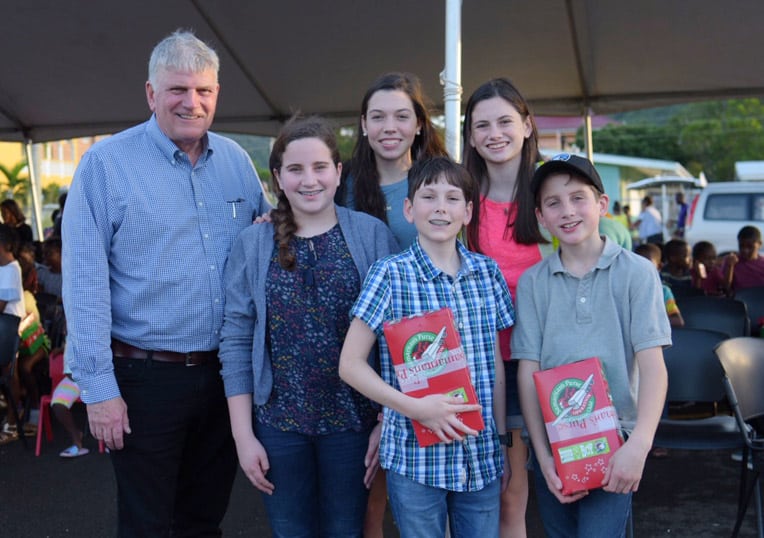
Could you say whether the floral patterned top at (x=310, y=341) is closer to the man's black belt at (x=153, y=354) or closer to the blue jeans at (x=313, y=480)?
the blue jeans at (x=313, y=480)

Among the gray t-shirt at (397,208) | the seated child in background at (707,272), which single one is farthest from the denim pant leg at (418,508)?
the seated child in background at (707,272)

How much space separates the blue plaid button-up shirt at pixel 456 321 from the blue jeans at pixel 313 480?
141 mm

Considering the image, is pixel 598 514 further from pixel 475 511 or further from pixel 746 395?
pixel 746 395

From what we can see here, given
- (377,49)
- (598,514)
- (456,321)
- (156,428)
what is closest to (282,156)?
(456,321)

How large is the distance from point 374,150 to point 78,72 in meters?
5.94

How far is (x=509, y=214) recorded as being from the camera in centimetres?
254

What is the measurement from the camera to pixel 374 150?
8.95 feet

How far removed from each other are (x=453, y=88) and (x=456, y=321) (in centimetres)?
132

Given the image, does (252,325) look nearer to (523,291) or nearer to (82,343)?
(82,343)

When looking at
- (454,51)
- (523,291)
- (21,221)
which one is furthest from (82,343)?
(21,221)

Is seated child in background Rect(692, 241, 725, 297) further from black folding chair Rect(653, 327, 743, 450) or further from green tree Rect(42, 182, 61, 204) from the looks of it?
green tree Rect(42, 182, 61, 204)

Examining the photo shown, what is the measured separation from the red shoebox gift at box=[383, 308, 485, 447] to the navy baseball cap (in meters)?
0.57

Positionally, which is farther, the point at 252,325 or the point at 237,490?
the point at 237,490

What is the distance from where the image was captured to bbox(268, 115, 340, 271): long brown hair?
2.28 metres
